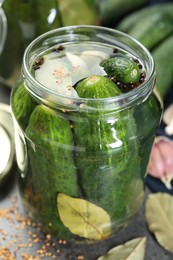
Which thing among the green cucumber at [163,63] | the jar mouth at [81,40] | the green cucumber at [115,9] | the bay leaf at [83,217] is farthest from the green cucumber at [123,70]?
the green cucumber at [115,9]

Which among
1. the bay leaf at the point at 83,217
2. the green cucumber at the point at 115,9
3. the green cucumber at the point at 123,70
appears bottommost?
the bay leaf at the point at 83,217

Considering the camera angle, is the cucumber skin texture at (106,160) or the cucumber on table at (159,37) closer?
the cucumber skin texture at (106,160)

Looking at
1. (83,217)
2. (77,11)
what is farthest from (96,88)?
(77,11)

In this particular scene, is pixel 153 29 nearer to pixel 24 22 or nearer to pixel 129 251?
pixel 24 22

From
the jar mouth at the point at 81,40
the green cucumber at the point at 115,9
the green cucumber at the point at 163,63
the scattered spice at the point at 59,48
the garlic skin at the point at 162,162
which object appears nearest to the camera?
the jar mouth at the point at 81,40

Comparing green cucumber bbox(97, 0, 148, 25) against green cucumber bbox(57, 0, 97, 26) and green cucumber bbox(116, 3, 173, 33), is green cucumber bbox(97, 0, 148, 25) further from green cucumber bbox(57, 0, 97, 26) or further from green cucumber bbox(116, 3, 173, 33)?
green cucumber bbox(57, 0, 97, 26)

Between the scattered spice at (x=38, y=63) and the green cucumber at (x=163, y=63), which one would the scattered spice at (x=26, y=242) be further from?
the green cucumber at (x=163, y=63)

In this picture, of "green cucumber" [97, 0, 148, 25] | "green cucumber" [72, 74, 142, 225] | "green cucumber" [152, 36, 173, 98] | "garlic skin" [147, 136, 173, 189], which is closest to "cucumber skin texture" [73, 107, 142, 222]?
"green cucumber" [72, 74, 142, 225]
